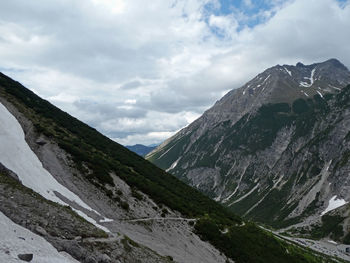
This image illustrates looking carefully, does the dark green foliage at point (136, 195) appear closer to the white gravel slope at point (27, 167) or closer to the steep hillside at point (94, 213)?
the steep hillside at point (94, 213)

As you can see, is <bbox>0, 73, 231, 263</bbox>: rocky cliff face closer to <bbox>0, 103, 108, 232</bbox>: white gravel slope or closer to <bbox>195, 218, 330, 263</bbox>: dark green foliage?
<bbox>0, 103, 108, 232</bbox>: white gravel slope

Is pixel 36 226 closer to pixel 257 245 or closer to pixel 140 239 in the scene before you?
pixel 140 239

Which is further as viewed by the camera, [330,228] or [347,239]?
[330,228]

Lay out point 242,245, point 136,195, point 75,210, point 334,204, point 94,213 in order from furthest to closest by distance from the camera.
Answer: point 334,204 → point 136,195 → point 242,245 → point 94,213 → point 75,210

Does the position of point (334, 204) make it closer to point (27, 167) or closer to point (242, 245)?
point (242, 245)

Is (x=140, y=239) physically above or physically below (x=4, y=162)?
below

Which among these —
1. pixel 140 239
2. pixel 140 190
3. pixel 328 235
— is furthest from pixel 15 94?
pixel 328 235

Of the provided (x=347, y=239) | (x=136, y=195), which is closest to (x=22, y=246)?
(x=136, y=195)

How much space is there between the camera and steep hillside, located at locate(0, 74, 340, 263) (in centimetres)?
2356

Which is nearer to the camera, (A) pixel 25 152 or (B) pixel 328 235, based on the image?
(A) pixel 25 152

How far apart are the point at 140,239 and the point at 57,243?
16131 mm

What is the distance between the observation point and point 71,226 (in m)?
24.9

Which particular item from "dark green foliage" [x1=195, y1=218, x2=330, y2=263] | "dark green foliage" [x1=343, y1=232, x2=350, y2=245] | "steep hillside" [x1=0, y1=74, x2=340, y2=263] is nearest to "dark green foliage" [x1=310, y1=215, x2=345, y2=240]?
"dark green foliage" [x1=343, y1=232, x2=350, y2=245]

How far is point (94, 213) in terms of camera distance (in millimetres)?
38062
